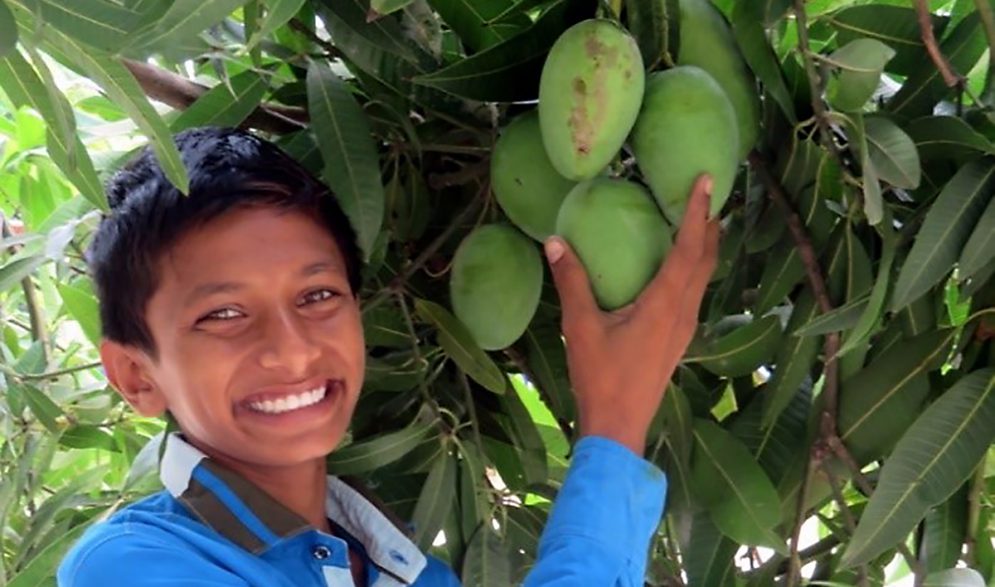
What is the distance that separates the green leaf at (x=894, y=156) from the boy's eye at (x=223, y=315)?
1.30 feet

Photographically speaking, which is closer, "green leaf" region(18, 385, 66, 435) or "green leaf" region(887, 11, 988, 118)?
"green leaf" region(887, 11, 988, 118)

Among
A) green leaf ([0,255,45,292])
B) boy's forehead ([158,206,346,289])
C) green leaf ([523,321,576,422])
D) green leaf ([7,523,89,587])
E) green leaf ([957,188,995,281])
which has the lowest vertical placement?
green leaf ([7,523,89,587])

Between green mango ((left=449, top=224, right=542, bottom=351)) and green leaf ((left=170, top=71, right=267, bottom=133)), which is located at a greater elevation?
green leaf ((left=170, top=71, right=267, bottom=133))

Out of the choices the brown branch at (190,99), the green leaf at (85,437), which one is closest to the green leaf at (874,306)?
the brown branch at (190,99)

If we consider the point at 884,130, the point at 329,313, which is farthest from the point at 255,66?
the point at 884,130

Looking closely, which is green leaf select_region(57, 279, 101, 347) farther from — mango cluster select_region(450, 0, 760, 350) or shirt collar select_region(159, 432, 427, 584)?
mango cluster select_region(450, 0, 760, 350)

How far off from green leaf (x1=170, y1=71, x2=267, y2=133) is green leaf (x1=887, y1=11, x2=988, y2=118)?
43cm

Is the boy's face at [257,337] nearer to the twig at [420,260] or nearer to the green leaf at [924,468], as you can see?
the twig at [420,260]

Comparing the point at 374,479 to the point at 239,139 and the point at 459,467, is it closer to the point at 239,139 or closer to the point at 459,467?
the point at 459,467

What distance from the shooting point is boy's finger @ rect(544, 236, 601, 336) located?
28.1 inches

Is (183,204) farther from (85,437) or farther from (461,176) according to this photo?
(85,437)

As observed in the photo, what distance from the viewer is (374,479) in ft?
3.33

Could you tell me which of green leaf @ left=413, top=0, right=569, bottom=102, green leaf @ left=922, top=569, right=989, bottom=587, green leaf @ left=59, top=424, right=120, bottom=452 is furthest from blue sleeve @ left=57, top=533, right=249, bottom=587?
green leaf @ left=59, top=424, right=120, bottom=452

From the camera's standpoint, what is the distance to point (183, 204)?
84 centimetres
